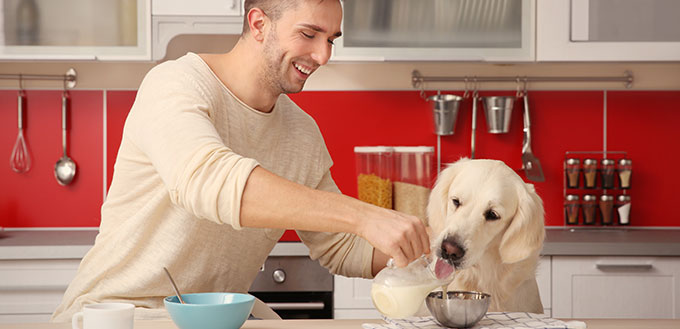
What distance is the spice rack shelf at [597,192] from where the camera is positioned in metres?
2.96

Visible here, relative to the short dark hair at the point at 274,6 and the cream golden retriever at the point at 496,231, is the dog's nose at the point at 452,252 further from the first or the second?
the short dark hair at the point at 274,6

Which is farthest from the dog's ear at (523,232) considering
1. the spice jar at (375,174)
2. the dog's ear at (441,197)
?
the spice jar at (375,174)

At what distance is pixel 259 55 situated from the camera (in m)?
1.62

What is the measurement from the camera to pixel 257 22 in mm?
1618

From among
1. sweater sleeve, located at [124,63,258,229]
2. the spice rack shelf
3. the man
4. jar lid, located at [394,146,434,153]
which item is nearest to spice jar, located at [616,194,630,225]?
the spice rack shelf

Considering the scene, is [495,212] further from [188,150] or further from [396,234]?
[188,150]

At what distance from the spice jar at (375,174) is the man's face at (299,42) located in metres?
1.16

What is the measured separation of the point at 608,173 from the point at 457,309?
1985mm

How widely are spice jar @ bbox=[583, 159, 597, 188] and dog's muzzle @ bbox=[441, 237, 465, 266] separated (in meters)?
1.62

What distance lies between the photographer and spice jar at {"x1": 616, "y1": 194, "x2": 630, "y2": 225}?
9.76 ft

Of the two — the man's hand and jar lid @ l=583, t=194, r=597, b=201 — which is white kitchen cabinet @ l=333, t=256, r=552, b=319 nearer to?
jar lid @ l=583, t=194, r=597, b=201

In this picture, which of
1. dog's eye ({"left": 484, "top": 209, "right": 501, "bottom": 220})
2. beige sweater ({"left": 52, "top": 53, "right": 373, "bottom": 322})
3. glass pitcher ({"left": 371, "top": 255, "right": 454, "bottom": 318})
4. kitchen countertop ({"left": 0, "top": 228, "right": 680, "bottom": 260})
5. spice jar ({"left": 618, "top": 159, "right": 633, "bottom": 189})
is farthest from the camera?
spice jar ({"left": 618, "top": 159, "right": 633, "bottom": 189})

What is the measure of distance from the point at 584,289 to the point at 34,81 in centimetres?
228

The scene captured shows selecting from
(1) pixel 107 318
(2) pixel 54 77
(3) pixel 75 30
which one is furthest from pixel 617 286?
(2) pixel 54 77
